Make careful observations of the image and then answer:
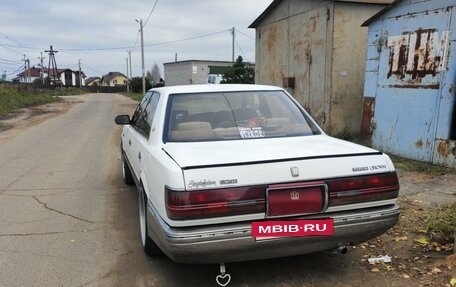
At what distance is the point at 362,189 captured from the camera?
3123 mm

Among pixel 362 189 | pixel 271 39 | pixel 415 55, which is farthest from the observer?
pixel 271 39

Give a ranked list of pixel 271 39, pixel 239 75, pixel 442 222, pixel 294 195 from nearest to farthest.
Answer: pixel 294 195, pixel 442 222, pixel 271 39, pixel 239 75

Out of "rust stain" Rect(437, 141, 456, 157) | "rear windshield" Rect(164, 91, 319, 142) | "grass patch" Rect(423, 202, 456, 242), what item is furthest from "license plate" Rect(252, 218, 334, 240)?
"rust stain" Rect(437, 141, 456, 157)

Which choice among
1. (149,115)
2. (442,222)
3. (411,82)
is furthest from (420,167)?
(149,115)

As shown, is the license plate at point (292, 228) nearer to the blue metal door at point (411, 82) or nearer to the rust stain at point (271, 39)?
the blue metal door at point (411, 82)

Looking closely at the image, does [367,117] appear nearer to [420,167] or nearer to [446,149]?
[420,167]

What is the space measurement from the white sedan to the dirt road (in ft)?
1.57

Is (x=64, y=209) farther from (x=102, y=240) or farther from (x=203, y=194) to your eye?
(x=203, y=194)

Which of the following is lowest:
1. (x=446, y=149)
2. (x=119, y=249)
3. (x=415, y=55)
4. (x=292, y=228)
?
(x=119, y=249)

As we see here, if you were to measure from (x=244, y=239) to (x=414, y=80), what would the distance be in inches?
227

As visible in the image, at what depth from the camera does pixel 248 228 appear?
9.52 ft

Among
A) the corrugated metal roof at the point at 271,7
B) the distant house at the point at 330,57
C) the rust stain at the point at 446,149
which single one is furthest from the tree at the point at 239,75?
the rust stain at the point at 446,149

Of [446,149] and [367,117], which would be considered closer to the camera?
[446,149]

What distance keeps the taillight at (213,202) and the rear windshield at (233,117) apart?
101cm
